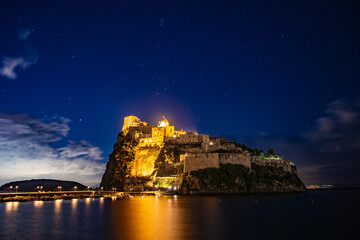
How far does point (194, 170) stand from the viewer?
55969 millimetres

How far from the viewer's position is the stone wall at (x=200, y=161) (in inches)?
2210

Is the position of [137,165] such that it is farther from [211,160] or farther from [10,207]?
[10,207]

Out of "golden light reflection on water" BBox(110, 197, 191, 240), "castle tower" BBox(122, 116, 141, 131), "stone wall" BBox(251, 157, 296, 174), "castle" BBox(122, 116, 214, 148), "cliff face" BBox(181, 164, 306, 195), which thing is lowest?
"golden light reflection on water" BBox(110, 197, 191, 240)

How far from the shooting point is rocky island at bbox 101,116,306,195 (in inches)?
2162

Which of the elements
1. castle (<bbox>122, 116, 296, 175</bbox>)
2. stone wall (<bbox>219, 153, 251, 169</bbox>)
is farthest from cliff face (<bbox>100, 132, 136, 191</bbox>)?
stone wall (<bbox>219, 153, 251, 169</bbox>)

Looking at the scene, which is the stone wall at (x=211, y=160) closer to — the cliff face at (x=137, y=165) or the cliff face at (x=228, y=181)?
the cliff face at (x=228, y=181)

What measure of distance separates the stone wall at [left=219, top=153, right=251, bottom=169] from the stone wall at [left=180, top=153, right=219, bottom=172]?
1971mm

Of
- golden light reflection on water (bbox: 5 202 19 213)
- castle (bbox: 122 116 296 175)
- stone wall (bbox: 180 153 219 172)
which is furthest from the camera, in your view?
castle (bbox: 122 116 296 175)

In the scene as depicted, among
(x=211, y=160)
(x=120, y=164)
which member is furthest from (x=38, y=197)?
(x=211, y=160)

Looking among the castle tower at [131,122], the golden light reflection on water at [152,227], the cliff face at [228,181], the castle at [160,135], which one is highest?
the castle tower at [131,122]

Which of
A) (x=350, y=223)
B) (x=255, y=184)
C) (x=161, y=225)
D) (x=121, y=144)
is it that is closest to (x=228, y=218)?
(x=161, y=225)

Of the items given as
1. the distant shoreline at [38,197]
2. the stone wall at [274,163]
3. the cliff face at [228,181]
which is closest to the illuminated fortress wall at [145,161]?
the distant shoreline at [38,197]

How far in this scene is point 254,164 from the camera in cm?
6259

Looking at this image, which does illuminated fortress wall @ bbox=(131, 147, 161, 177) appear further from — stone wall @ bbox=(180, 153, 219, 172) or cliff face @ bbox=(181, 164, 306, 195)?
cliff face @ bbox=(181, 164, 306, 195)
